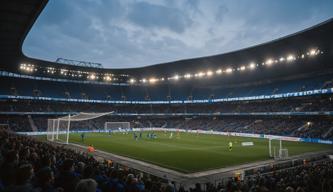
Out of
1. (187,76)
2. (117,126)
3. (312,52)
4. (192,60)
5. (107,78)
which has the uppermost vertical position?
(192,60)

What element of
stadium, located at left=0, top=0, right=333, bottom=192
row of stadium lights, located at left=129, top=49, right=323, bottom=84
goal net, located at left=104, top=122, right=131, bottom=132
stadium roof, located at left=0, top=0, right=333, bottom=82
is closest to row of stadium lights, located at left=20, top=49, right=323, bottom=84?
row of stadium lights, located at left=129, top=49, right=323, bottom=84

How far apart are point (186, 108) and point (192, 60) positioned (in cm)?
2442

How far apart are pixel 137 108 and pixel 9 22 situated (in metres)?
65.0

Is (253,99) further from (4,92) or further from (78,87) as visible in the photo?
(4,92)

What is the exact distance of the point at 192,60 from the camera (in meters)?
61.6

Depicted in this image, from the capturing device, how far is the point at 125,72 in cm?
7931

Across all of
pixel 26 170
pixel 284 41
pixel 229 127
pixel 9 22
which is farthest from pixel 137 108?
pixel 26 170

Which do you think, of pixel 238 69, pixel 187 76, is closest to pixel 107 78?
pixel 187 76

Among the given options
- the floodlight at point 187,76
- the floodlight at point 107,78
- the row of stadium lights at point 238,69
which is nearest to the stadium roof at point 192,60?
the row of stadium lights at point 238,69

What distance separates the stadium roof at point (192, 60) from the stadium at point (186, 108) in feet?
0.48

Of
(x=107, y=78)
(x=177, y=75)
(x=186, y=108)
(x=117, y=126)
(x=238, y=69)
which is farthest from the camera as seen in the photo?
(x=186, y=108)

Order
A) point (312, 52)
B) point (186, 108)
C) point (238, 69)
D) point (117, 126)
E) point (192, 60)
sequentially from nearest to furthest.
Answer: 1. point (312, 52)
2. point (238, 69)
3. point (192, 60)
4. point (117, 126)
5. point (186, 108)

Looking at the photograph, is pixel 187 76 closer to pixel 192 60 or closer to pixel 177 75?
pixel 177 75

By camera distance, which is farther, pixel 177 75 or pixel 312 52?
pixel 177 75
